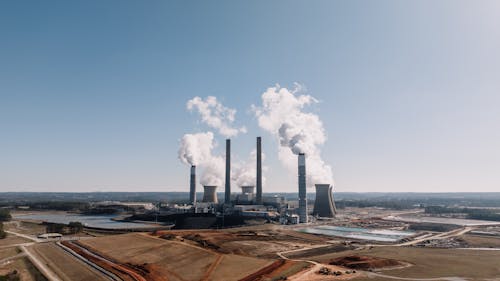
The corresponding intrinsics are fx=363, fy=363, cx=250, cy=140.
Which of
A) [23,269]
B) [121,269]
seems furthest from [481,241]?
[23,269]

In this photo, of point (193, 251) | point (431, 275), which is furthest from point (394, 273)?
point (193, 251)

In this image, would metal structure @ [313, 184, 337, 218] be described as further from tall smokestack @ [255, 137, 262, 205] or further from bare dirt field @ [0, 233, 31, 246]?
bare dirt field @ [0, 233, 31, 246]

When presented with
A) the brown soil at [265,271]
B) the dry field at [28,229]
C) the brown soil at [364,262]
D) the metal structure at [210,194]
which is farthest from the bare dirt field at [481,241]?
the dry field at [28,229]

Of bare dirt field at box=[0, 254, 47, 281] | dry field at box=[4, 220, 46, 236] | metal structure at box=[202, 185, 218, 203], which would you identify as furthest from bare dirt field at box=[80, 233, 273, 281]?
metal structure at box=[202, 185, 218, 203]

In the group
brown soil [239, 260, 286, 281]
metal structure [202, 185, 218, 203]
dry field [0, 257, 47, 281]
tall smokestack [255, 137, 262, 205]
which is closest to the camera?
brown soil [239, 260, 286, 281]

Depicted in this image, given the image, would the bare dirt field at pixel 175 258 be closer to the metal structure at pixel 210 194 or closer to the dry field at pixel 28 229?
the dry field at pixel 28 229

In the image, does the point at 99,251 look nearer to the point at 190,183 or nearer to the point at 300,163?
the point at 300,163
